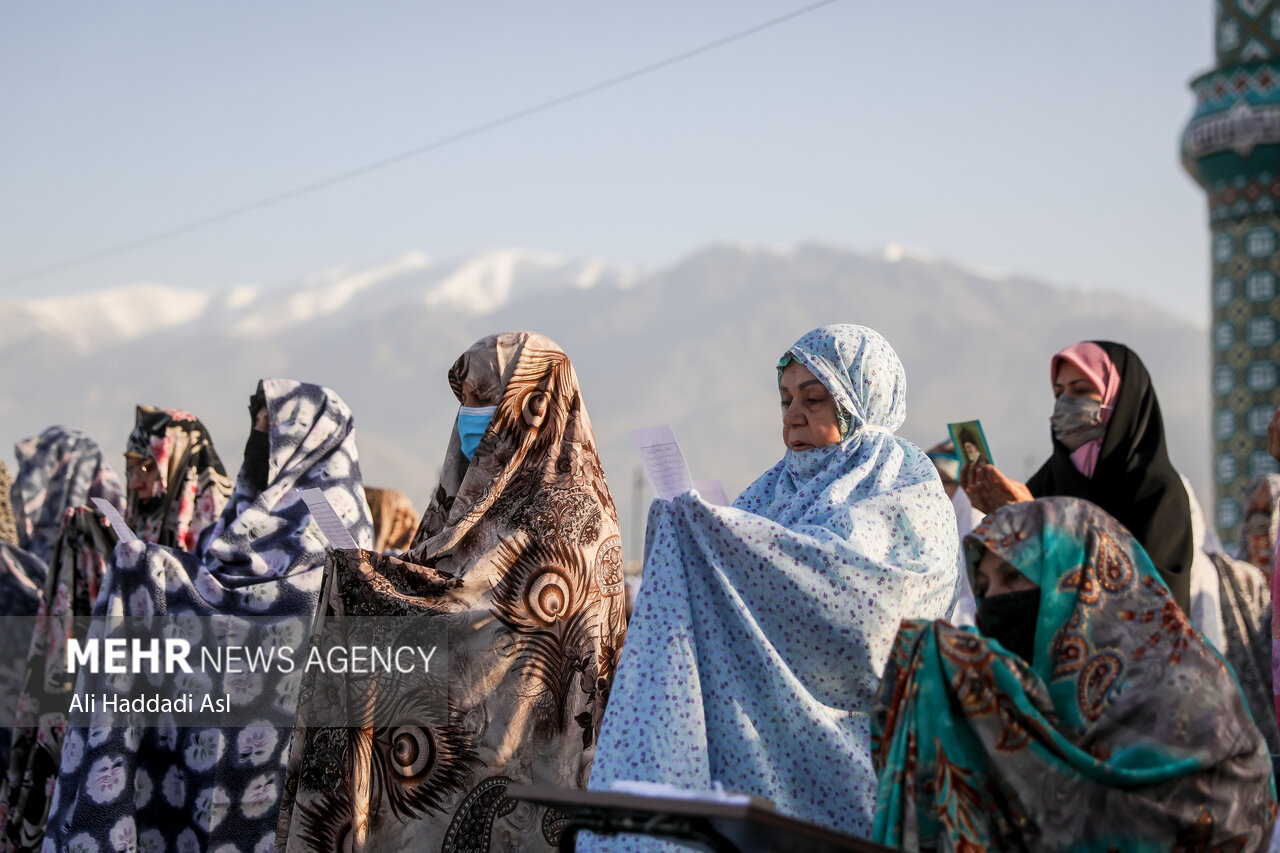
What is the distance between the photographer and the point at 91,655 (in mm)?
4375

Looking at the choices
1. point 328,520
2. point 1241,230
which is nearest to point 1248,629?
point 328,520

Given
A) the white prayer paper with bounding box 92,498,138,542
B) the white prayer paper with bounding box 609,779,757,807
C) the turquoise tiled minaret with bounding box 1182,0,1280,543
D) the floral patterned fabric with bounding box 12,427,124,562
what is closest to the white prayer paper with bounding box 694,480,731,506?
the white prayer paper with bounding box 609,779,757,807

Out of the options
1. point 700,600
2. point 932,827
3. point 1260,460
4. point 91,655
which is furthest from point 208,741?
point 1260,460

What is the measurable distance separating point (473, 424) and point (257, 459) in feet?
4.61

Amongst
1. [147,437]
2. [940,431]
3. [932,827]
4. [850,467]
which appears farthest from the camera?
[940,431]

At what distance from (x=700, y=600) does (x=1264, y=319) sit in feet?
57.2

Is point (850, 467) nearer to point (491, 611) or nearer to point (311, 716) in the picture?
point (491, 611)

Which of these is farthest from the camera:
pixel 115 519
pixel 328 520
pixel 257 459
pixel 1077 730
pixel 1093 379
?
pixel 257 459

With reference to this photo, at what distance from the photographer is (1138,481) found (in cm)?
359

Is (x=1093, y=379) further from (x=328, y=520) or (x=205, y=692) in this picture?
(x=205, y=692)

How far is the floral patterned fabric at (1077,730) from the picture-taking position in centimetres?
232

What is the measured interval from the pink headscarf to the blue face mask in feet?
4.91

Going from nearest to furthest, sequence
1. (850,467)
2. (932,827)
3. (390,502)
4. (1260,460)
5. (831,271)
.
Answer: (932,827)
(850,467)
(390,502)
(1260,460)
(831,271)

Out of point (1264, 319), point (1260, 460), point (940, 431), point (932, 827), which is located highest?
point (940, 431)
